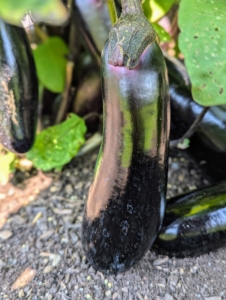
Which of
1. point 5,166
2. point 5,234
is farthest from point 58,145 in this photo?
point 5,234

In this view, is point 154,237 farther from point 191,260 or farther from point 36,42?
point 36,42

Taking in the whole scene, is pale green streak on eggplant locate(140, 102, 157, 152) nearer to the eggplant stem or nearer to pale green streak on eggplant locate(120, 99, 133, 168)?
pale green streak on eggplant locate(120, 99, 133, 168)

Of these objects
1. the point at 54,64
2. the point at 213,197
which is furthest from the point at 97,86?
the point at 213,197

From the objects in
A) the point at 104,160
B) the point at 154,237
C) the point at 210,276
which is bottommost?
the point at 210,276

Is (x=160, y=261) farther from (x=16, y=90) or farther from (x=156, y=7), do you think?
(x=156, y=7)

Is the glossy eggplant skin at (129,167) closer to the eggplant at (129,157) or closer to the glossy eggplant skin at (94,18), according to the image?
the eggplant at (129,157)

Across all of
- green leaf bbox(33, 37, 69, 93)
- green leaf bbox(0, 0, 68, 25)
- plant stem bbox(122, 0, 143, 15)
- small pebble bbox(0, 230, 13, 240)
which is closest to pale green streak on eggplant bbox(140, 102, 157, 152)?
plant stem bbox(122, 0, 143, 15)
